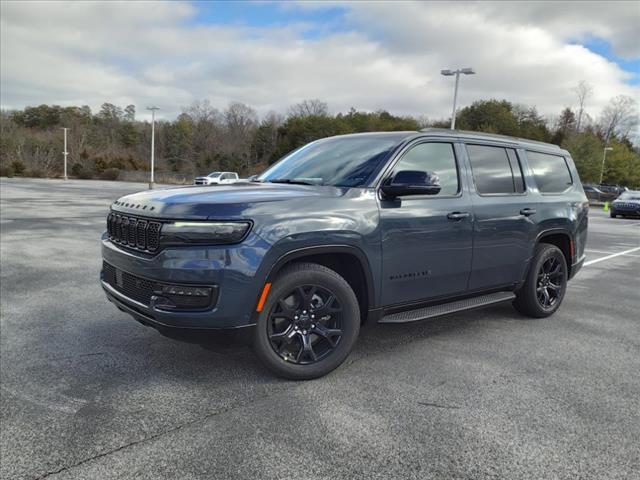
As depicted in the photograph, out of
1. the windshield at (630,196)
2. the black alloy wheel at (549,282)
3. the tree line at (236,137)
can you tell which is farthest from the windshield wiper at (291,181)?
the tree line at (236,137)

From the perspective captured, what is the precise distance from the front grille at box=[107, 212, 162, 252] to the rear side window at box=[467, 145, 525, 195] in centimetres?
283

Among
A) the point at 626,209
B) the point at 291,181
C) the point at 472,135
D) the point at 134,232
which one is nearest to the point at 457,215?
the point at 472,135

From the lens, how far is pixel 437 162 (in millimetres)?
4293

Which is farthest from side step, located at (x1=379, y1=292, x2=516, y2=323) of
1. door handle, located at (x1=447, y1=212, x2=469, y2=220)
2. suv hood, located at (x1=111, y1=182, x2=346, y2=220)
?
suv hood, located at (x1=111, y1=182, x2=346, y2=220)

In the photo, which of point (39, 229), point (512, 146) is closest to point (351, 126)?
point (39, 229)

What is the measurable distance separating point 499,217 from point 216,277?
2.78 meters

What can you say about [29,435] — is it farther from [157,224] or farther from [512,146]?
[512,146]

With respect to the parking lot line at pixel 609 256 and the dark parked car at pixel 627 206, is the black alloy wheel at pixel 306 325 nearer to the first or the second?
the parking lot line at pixel 609 256

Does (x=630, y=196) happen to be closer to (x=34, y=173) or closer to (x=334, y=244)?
(x=334, y=244)

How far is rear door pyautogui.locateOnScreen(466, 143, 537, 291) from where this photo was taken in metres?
4.46

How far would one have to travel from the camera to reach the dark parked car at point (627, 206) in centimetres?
2522

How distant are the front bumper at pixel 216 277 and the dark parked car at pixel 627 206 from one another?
89.9ft

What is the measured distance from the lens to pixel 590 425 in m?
2.99

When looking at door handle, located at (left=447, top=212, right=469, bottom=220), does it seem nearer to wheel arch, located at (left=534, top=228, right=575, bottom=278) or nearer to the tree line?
wheel arch, located at (left=534, top=228, right=575, bottom=278)
